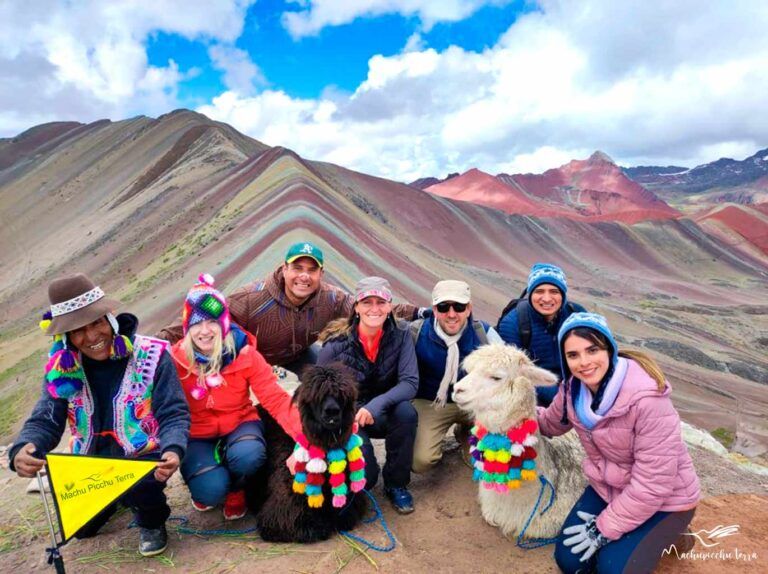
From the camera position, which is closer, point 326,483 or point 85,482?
point 85,482

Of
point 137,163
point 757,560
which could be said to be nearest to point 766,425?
point 757,560

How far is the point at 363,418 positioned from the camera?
3.19m

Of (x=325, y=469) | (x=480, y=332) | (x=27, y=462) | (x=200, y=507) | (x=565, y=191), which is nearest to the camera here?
(x=27, y=462)

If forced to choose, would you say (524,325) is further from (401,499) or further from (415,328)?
(401,499)

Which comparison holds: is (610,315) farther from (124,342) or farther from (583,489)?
(124,342)

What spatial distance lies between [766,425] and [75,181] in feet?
146

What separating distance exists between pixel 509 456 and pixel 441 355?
38.0 inches

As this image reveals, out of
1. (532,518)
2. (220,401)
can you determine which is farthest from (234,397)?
(532,518)

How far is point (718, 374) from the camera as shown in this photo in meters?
15.2

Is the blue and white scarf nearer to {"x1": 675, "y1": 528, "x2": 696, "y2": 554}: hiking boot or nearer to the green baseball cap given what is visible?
{"x1": 675, "y1": 528, "x2": 696, "y2": 554}: hiking boot

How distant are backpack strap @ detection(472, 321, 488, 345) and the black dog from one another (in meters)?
1.14

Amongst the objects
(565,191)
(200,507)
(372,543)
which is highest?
(565,191)

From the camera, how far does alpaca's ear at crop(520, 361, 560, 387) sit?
2990 mm

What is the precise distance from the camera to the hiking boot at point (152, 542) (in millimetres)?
2842
